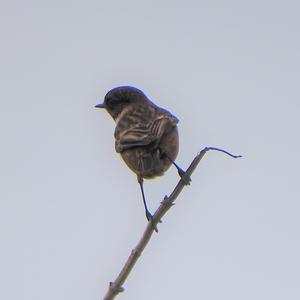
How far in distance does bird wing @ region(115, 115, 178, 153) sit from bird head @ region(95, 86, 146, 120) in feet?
5.21

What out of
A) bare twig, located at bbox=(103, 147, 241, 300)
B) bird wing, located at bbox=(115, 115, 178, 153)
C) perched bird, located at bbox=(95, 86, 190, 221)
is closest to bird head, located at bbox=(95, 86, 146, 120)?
perched bird, located at bbox=(95, 86, 190, 221)

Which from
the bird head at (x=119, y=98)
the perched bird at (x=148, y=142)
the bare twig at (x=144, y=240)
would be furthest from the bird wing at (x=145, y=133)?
the bare twig at (x=144, y=240)

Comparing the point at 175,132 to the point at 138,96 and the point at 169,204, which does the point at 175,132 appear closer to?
the point at 138,96

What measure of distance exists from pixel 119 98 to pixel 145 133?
2418mm

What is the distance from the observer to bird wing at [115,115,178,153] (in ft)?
20.3

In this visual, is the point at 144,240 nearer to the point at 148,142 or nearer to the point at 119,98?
the point at 148,142

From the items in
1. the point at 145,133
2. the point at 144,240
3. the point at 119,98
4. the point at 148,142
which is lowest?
the point at 144,240

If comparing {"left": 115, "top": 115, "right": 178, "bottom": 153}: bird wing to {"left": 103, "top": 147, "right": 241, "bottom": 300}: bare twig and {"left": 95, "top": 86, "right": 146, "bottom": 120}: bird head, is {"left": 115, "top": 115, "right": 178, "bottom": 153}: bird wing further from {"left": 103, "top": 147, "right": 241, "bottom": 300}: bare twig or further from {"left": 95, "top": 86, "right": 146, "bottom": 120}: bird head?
{"left": 103, "top": 147, "right": 241, "bottom": 300}: bare twig

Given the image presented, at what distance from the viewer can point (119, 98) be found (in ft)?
28.5

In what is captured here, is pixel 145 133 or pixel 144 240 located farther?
pixel 145 133

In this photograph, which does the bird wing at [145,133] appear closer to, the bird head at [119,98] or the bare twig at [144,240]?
the bird head at [119,98]

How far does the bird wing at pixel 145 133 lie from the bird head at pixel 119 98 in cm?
159

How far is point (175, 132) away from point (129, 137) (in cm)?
47

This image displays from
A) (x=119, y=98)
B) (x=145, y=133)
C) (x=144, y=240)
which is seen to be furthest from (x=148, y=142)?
(x=144, y=240)
